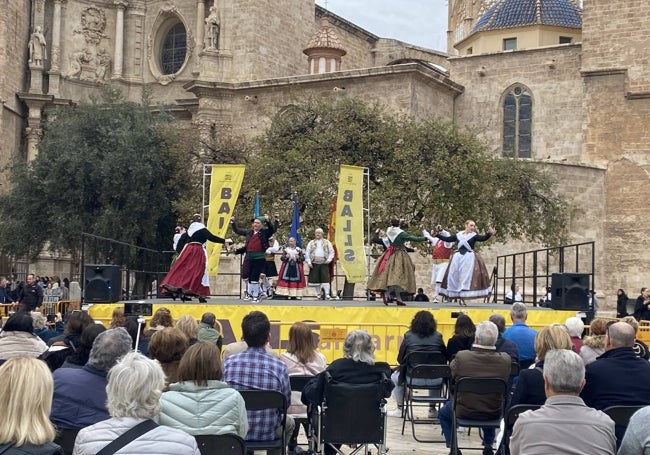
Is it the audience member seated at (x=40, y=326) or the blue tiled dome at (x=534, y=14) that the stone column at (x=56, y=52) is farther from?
the audience member seated at (x=40, y=326)

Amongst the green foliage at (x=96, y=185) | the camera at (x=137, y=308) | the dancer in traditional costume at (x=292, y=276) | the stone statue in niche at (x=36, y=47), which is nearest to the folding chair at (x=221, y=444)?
the camera at (x=137, y=308)

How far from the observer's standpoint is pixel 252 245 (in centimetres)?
1777

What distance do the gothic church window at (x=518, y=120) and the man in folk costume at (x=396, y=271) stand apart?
808 inches

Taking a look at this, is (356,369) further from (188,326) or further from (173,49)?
(173,49)

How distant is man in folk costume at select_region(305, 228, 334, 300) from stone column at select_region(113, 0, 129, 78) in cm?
2335

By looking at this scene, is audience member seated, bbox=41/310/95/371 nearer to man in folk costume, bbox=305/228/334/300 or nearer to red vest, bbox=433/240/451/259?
man in folk costume, bbox=305/228/334/300

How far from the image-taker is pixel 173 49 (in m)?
40.8

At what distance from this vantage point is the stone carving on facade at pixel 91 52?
39.7 metres

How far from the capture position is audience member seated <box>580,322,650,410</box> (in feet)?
20.6

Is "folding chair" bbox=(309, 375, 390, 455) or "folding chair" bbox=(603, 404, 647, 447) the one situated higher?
"folding chair" bbox=(603, 404, 647, 447)

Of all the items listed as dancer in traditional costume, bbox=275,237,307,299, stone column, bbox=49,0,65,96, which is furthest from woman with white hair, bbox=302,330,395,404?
stone column, bbox=49,0,65,96

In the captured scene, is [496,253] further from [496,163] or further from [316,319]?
[316,319]

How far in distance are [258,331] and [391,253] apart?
30.2ft

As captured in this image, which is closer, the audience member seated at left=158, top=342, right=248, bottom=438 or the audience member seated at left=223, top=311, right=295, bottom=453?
the audience member seated at left=158, top=342, right=248, bottom=438
